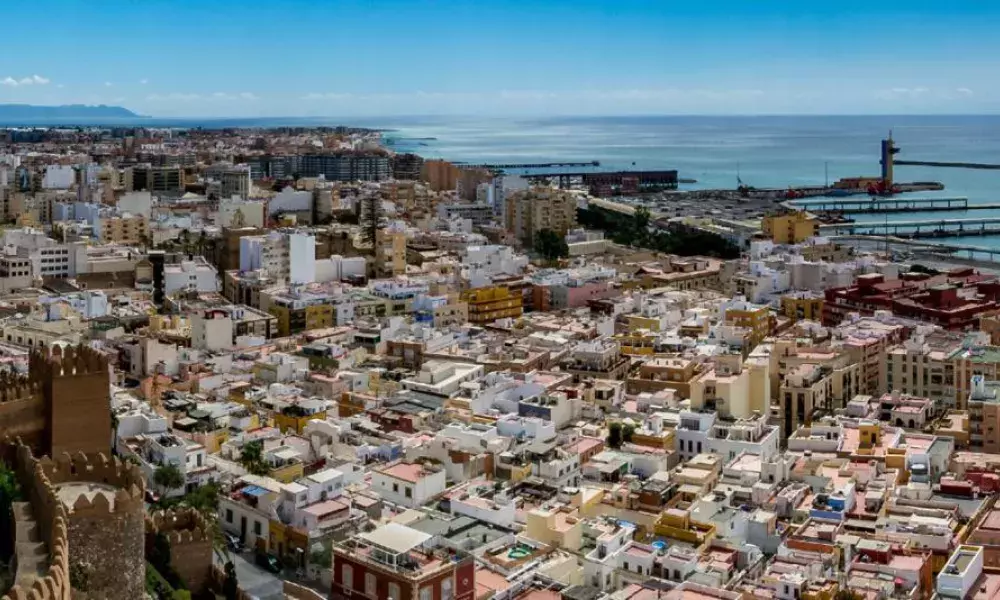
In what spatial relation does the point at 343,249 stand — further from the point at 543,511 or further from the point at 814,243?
the point at 543,511

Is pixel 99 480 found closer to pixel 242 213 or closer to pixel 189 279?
pixel 189 279

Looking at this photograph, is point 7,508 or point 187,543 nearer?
point 7,508

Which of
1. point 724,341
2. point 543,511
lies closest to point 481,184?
point 724,341

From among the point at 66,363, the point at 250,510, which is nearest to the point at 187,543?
the point at 66,363

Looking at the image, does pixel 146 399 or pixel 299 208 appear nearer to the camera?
pixel 146 399

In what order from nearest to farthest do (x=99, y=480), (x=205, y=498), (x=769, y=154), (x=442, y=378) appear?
(x=99, y=480) → (x=205, y=498) → (x=442, y=378) → (x=769, y=154)

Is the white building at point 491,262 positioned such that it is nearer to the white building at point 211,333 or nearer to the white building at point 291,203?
the white building at point 211,333
